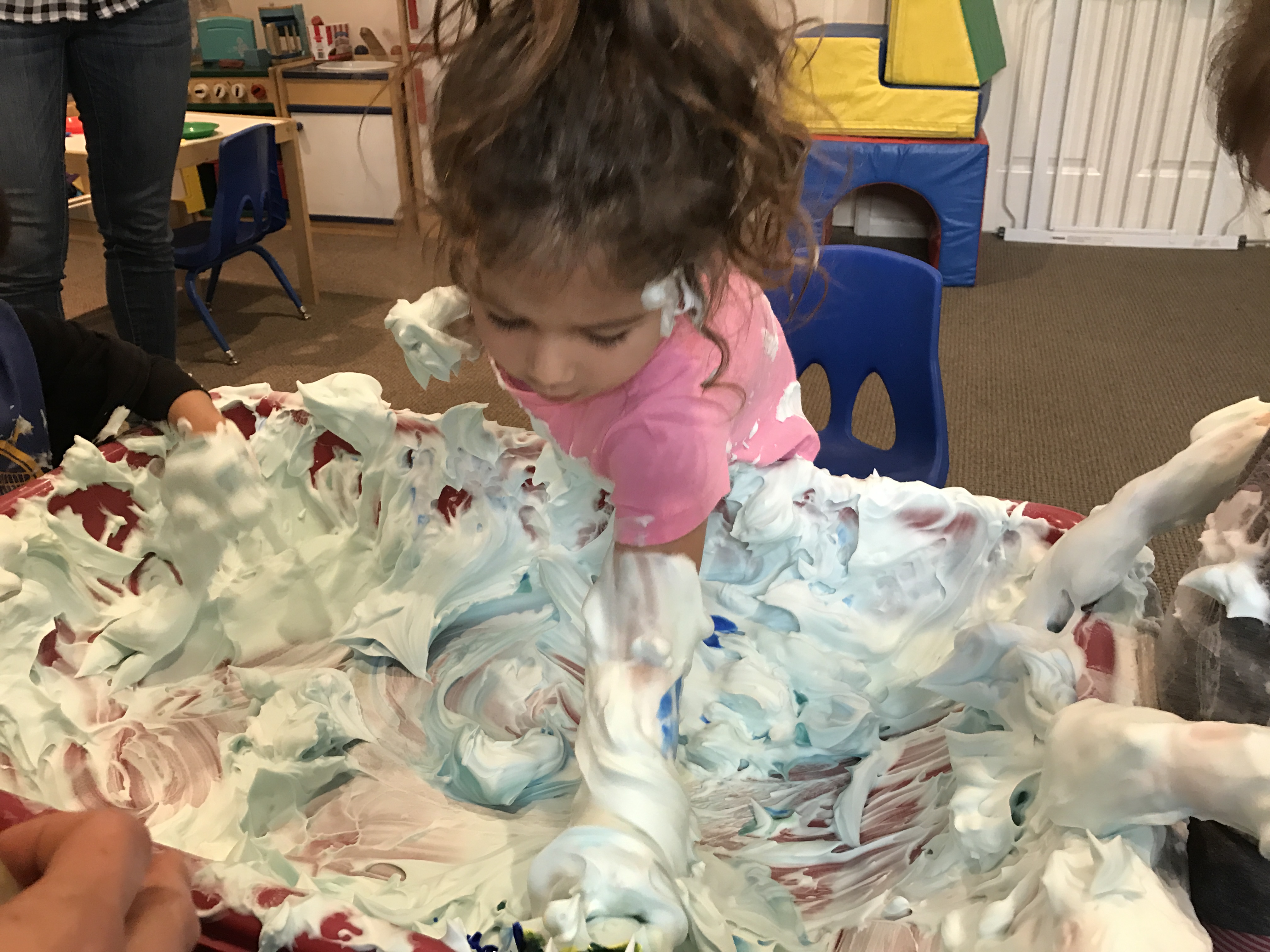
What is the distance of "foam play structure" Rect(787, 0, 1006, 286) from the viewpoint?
9.11ft

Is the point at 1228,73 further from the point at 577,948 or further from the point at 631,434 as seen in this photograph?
the point at 577,948

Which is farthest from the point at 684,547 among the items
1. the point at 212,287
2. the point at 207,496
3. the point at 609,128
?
the point at 212,287

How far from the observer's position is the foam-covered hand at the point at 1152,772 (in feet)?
1.73

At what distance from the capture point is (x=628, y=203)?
2.20ft

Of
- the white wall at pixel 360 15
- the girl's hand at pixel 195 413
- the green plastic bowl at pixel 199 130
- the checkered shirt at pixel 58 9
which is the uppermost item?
the white wall at pixel 360 15

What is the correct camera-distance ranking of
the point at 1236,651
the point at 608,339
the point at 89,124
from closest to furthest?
→ the point at 1236,651, the point at 608,339, the point at 89,124

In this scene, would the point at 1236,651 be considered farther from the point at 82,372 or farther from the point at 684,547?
the point at 82,372

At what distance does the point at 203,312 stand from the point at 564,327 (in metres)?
2.22

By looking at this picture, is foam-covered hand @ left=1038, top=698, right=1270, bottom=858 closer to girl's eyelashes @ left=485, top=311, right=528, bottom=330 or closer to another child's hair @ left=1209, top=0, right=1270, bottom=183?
another child's hair @ left=1209, top=0, right=1270, bottom=183

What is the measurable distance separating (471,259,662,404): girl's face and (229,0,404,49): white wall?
334 centimetres

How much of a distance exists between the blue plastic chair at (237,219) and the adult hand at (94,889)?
218 cm

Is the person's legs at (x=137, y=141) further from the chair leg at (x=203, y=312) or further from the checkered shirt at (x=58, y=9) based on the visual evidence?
the chair leg at (x=203, y=312)

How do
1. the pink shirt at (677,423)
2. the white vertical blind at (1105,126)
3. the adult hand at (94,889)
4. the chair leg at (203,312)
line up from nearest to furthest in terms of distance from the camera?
the adult hand at (94,889) < the pink shirt at (677,423) < the chair leg at (203,312) < the white vertical blind at (1105,126)

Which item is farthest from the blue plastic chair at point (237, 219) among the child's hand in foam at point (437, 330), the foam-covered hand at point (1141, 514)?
the foam-covered hand at point (1141, 514)
